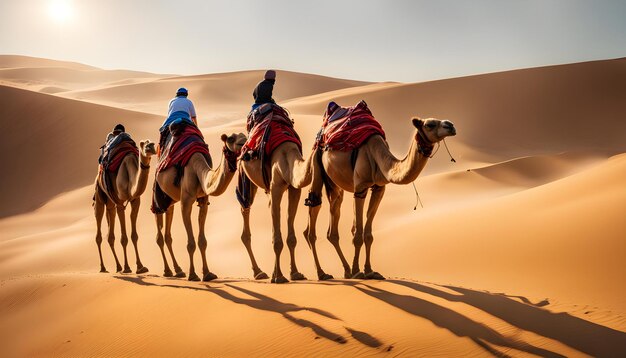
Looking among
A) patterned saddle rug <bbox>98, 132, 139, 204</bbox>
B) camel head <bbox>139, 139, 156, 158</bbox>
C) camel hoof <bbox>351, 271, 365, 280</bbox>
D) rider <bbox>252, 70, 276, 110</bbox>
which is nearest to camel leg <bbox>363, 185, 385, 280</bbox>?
camel hoof <bbox>351, 271, 365, 280</bbox>

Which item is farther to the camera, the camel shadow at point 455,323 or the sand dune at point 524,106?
the sand dune at point 524,106

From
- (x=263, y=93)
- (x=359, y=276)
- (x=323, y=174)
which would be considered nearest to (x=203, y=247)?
(x=323, y=174)

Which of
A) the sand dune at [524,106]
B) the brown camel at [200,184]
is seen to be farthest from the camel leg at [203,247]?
the sand dune at [524,106]

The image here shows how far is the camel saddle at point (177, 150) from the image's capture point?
10.3 metres

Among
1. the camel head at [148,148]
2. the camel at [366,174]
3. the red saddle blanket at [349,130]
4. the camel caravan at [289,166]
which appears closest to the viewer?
the camel at [366,174]

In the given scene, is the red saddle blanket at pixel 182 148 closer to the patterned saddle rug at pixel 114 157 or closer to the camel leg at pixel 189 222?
the camel leg at pixel 189 222

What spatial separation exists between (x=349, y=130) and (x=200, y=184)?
2916 mm

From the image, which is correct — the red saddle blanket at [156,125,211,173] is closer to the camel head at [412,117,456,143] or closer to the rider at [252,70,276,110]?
the rider at [252,70,276,110]

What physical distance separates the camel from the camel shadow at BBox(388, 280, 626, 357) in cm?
150

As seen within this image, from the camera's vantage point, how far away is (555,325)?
5637 millimetres

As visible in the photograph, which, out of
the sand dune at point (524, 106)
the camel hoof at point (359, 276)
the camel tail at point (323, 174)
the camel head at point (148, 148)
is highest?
the sand dune at point (524, 106)

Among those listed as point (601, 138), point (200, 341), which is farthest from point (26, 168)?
point (601, 138)

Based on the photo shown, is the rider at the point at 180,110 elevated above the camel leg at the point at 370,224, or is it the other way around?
the rider at the point at 180,110

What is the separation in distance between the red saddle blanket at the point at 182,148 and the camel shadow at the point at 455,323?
14.6ft
